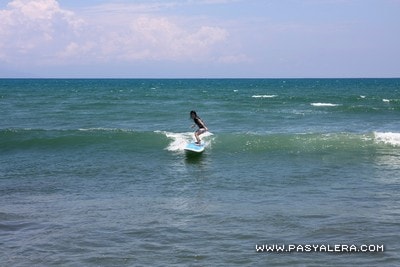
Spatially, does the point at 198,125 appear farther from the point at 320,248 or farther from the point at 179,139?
the point at 320,248

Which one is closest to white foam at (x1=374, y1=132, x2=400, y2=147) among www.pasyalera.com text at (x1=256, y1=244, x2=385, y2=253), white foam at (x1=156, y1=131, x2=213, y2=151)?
white foam at (x1=156, y1=131, x2=213, y2=151)

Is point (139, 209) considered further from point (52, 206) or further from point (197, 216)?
point (52, 206)

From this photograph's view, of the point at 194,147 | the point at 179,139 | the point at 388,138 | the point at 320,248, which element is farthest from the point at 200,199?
the point at 388,138

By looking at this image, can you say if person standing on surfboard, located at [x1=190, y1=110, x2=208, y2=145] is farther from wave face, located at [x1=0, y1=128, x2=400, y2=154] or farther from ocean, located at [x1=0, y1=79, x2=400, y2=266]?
wave face, located at [x1=0, y1=128, x2=400, y2=154]

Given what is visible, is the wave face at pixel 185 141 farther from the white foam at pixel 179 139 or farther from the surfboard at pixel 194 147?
the surfboard at pixel 194 147

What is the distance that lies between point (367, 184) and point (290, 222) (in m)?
4.91

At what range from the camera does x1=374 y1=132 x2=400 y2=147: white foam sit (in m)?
22.9

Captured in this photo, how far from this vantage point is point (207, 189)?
14930 mm

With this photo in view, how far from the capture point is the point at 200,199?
13641mm

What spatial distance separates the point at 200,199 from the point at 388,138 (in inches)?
541

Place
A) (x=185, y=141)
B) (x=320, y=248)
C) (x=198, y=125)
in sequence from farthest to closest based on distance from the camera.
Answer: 1. (x=185, y=141)
2. (x=198, y=125)
3. (x=320, y=248)

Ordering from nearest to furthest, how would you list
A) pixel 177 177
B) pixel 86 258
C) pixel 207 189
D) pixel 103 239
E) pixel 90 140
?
pixel 86 258, pixel 103 239, pixel 207 189, pixel 177 177, pixel 90 140

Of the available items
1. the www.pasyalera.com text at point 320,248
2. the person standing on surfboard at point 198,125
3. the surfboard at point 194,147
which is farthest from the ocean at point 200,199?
the person standing on surfboard at point 198,125

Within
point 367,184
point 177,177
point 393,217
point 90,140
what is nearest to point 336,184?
point 367,184
